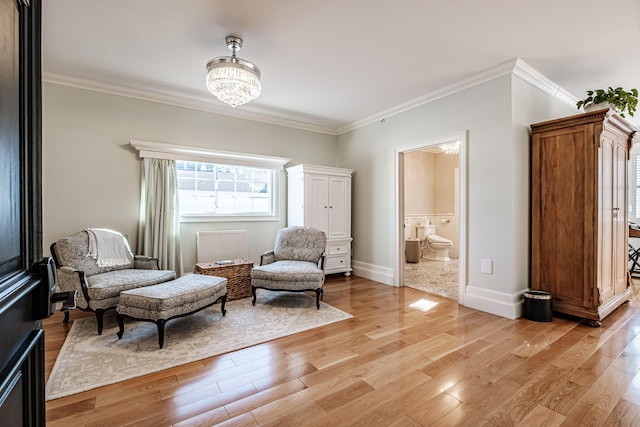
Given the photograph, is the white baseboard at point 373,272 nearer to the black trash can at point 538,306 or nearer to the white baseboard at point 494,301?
the white baseboard at point 494,301

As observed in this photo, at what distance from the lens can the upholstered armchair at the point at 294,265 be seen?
3.41m

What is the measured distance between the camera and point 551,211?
10.5 ft

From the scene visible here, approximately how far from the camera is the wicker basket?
3.67 metres

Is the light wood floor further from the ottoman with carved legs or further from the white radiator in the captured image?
the white radiator

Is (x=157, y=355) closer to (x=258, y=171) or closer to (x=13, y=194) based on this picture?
(x=13, y=194)

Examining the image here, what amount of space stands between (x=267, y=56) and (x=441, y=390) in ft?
10.4

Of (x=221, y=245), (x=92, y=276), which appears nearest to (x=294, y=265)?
(x=221, y=245)

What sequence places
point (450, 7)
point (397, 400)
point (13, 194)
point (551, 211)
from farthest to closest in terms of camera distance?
point (551, 211) → point (450, 7) → point (397, 400) → point (13, 194)

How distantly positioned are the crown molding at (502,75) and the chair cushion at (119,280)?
3.74 metres

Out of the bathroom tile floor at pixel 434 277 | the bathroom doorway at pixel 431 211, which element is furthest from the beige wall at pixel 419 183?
the bathroom tile floor at pixel 434 277

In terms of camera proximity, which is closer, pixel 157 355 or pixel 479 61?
pixel 157 355

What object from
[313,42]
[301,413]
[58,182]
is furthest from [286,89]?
[301,413]

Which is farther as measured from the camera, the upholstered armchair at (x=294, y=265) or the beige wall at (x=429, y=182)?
the beige wall at (x=429, y=182)

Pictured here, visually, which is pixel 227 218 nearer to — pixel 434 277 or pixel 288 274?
pixel 288 274
